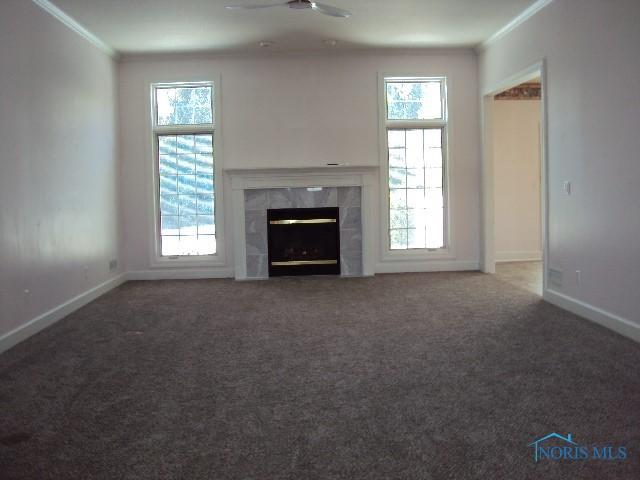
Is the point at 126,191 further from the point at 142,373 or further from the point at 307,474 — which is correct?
the point at 307,474

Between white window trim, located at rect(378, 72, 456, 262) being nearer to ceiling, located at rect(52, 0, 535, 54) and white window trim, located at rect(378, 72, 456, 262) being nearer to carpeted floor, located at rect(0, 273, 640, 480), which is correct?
ceiling, located at rect(52, 0, 535, 54)

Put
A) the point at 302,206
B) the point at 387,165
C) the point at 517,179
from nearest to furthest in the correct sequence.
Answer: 1. the point at 302,206
2. the point at 387,165
3. the point at 517,179

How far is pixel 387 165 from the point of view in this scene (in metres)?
7.69

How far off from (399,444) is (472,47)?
20.7 feet

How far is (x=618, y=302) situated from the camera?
4426 millimetres

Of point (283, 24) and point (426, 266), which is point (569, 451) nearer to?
point (283, 24)

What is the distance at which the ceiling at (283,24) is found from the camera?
562cm

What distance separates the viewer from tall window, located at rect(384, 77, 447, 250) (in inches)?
305

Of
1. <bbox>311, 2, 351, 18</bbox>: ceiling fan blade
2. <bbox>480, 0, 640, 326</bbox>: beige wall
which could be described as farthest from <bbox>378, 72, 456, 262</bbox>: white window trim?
<bbox>311, 2, 351, 18</bbox>: ceiling fan blade

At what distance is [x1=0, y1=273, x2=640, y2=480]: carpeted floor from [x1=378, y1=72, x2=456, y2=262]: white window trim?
2260mm

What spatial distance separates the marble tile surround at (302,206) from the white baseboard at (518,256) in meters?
2.46

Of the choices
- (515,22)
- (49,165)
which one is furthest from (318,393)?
(515,22)

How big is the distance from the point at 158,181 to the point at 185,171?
380 mm

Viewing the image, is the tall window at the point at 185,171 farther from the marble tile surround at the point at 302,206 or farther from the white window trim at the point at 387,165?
the white window trim at the point at 387,165
